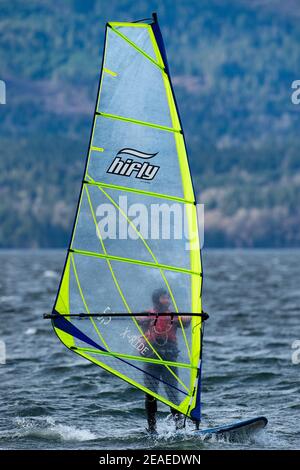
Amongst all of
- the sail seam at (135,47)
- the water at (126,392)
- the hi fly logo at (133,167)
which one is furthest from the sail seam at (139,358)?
the sail seam at (135,47)

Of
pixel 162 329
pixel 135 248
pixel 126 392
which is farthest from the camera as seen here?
pixel 126 392

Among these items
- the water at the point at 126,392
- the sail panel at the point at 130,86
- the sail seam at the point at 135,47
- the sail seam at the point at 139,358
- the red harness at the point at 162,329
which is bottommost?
the water at the point at 126,392

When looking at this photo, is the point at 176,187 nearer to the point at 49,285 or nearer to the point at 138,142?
the point at 138,142

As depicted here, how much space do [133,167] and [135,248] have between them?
1.35 m

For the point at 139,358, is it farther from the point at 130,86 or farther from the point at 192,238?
the point at 130,86

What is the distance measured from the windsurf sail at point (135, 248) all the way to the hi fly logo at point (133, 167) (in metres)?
0.02

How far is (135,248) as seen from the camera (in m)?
17.3

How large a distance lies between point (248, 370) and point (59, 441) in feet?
30.1

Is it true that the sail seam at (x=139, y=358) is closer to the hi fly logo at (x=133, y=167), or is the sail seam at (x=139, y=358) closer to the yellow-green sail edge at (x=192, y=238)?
the yellow-green sail edge at (x=192, y=238)

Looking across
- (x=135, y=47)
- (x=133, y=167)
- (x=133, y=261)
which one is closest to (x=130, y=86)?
(x=135, y=47)

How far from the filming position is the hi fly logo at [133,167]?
56.0 ft

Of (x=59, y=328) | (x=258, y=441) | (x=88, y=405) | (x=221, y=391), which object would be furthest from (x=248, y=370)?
(x=59, y=328)

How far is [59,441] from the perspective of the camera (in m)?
18.2

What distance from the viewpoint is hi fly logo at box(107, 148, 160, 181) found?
56.0 feet
